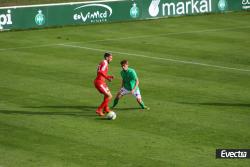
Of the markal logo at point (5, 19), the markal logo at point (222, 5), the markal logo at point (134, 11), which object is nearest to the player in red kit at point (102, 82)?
the markal logo at point (5, 19)

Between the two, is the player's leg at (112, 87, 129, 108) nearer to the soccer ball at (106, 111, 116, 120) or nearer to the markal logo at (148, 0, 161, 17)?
the soccer ball at (106, 111, 116, 120)

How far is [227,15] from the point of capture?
52781 millimetres

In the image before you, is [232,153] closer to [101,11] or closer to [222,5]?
[101,11]

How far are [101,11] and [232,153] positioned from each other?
30071 millimetres

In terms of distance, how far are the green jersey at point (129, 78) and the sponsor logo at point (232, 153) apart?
5.97 metres

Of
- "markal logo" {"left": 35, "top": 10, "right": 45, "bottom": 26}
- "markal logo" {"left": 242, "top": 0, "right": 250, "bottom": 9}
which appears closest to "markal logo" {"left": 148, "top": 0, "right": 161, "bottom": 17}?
"markal logo" {"left": 242, "top": 0, "right": 250, "bottom": 9}

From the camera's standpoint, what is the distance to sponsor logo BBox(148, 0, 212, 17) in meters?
50.8

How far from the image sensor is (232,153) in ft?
63.3

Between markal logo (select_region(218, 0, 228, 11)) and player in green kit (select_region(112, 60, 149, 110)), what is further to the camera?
markal logo (select_region(218, 0, 228, 11))

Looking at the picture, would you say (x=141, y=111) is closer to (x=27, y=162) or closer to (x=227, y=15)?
(x=27, y=162)

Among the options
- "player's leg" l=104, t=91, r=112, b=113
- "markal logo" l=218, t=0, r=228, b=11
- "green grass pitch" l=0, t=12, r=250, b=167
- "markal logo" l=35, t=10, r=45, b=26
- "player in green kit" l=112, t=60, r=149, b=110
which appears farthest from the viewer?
"markal logo" l=218, t=0, r=228, b=11

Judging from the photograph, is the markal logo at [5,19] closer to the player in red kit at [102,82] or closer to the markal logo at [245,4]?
the markal logo at [245,4]

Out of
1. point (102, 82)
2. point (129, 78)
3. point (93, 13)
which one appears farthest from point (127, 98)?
point (93, 13)

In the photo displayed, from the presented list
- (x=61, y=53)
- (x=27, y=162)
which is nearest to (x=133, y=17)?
(x=61, y=53)
